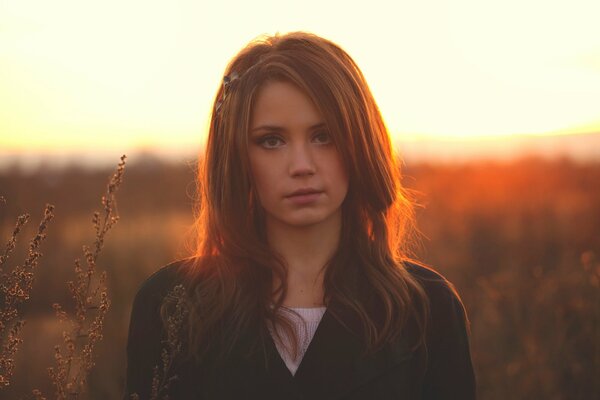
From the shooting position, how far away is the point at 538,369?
501cm

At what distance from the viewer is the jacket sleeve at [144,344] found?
242 centimetres

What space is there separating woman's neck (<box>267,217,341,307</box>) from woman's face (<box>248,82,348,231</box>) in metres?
0.08

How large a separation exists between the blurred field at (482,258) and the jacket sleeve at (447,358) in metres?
0.81

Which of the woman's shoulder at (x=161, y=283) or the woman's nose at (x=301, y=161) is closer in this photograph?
the woman's nose at (x=301, y=161)

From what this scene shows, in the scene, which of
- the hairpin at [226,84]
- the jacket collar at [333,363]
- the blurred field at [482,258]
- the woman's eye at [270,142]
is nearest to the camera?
the jacket collar at [333,363]

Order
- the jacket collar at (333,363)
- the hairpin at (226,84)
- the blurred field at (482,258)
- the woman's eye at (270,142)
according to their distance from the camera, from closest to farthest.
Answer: the jacket collar at (333,363), the woman's eye at (270,142), the hairpin at (226,84), the blurred field at (482,258)

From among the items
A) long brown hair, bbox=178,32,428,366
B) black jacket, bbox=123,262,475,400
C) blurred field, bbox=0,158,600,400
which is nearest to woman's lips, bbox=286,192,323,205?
long brown hair, bbox=178,32,428,366

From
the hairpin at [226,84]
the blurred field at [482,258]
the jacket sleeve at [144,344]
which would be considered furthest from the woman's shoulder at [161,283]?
the hairpin at [226,84]

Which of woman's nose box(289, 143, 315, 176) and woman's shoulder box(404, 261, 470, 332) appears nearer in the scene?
woman's nose box(289, 143, 315, 176)

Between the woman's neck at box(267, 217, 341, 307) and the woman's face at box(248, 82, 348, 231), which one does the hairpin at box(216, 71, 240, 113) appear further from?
the woman's neck at box(267, 217, 341, 307)

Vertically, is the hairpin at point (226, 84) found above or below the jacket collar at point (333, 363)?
above

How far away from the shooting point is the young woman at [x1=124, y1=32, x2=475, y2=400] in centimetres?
236

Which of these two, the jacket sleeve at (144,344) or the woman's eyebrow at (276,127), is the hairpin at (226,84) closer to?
the woman's eyebrow at (276,127)

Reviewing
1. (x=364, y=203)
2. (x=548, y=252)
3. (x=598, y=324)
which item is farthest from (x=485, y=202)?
(x=364, y=203)
